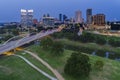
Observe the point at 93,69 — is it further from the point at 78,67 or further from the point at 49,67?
the point at 49,67

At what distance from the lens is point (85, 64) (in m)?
85.5

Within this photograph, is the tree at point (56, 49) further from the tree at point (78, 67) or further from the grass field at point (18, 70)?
the tree at point (78, 67)

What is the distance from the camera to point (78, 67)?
84.2 meters

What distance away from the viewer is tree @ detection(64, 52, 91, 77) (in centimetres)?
8444

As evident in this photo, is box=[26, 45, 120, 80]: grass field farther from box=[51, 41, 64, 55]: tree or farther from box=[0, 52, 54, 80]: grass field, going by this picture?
box=[0, 52, 54, 80]: grass field

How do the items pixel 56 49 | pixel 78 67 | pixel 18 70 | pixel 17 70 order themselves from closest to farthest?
pixel 78 67 → pixel 17 70 → pixel 18 70 → pixel 56 49

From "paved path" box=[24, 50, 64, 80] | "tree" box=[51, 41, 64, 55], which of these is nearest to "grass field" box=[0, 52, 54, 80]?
"paved path" box=[24, 50, 64, 80]

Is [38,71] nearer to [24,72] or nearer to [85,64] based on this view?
[24,72]

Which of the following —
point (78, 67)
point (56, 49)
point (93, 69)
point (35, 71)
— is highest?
point (56, 49)

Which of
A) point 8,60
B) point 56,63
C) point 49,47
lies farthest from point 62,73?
point 49,47

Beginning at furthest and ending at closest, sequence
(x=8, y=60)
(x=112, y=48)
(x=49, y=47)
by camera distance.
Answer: (x=112, y=48) < (x=49, y=47) < (x=8, y=60)

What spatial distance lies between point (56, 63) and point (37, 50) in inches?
704

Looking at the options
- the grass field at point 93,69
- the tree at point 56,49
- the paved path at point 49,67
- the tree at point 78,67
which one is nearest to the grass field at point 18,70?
the paved path at point 49,67

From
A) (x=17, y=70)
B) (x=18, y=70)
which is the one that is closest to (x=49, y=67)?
(x=18, y=70)
